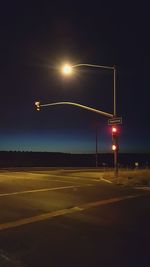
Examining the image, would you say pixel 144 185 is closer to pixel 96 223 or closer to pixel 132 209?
pixel 132 209

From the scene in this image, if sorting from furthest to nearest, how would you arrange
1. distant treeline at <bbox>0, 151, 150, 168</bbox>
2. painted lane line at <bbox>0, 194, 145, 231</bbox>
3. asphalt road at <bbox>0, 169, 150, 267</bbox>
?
distant treeline at <bbox>0, 151, 150, 168</bbox>
painted lane line at <bbox>0, 194, 145, 231</bbox>
asphalt road at <bbox>0, 169, 150, 267</bbox>

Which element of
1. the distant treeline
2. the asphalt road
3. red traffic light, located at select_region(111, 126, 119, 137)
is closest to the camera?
the asphalt road

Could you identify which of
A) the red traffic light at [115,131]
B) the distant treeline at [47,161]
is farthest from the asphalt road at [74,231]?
the distant treeline at [47,161]

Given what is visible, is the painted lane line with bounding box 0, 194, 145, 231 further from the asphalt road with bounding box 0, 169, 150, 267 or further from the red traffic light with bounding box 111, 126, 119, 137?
the red traffic light with bounding box 111, 126, 119, 137

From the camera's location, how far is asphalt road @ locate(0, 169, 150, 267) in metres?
7.64

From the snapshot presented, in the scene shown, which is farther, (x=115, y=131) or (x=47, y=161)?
(x=47, y=161)

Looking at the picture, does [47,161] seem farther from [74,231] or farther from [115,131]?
[74,231]

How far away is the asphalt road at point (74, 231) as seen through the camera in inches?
301

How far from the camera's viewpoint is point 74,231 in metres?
10.0

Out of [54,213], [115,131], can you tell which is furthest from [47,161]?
[54,213]

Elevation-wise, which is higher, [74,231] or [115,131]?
→ [115,131]

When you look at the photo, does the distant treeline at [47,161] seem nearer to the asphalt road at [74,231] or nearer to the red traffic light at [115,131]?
the red traffic light at [115,131]

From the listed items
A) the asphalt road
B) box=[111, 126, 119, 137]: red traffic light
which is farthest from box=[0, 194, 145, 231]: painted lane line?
box=[111, 126, 119, 137]: red traffic light

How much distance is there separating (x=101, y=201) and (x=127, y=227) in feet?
16.9
